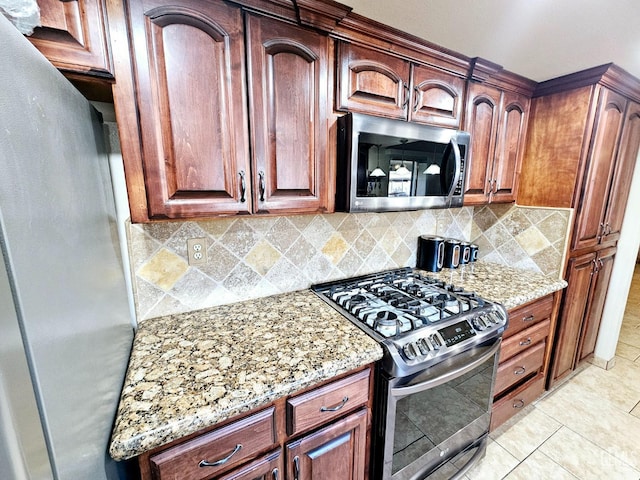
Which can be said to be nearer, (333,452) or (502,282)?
(333,452)

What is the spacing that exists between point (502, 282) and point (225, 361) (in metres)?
1.69

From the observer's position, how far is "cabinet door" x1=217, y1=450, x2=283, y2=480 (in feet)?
2.85

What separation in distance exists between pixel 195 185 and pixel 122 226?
424mm

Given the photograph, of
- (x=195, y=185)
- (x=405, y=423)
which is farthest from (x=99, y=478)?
(x=405, y=423)

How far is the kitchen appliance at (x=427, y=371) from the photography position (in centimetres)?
111

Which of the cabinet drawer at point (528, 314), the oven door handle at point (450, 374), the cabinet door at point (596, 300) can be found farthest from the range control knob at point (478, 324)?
the cabinet door at point (596, 300)

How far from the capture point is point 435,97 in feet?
4.71

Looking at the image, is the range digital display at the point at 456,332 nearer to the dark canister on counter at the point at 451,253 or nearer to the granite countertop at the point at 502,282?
the granite countertop at the point at 502,282

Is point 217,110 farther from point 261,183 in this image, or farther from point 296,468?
point 296,468

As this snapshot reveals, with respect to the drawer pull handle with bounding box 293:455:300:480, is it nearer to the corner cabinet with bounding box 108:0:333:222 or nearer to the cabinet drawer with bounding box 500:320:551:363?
the corner cabinet with bounding box 108:0:333:222

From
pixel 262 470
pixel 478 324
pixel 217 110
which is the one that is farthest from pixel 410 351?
pixel 217 110

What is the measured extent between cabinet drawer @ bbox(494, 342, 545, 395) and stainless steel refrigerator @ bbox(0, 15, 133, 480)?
1.82 meters

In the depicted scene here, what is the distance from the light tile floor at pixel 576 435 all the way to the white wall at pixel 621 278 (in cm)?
20

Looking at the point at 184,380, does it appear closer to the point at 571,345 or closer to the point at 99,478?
the point at 99,478
